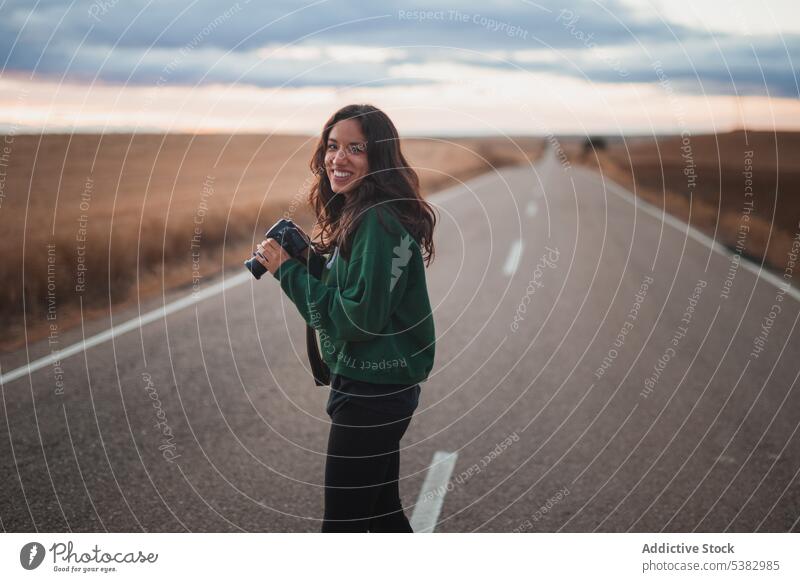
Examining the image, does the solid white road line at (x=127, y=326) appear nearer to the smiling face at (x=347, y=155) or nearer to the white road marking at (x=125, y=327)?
the white road marking at (x=125, y=327)

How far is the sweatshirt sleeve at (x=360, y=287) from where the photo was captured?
1821mm

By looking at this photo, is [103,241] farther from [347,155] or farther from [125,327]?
[347,155]

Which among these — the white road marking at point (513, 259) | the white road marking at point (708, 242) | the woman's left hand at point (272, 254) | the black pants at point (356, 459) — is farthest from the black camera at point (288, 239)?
the white road marking at point (708, 242)

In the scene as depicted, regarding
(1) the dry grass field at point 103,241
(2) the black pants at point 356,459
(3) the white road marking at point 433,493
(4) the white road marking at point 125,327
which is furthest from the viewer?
(1) the dry grass field at point 103,241

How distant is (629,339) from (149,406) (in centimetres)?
371

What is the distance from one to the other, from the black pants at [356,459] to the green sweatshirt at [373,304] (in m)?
0.12

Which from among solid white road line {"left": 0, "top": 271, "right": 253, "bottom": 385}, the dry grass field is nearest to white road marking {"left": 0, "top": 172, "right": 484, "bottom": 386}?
solid white road line {"left": 0, "top": 271, "right": 253, "bottom": 385}

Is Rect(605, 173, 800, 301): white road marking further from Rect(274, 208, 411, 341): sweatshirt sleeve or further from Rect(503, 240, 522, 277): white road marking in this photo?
Rect(274, 208, 411, 341): sweatshirt sleeve

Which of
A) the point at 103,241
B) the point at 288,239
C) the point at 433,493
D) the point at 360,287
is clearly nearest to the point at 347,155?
the point at 288,239

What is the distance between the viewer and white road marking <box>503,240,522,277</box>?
849 centimetres

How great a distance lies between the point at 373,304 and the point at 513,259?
7592mm

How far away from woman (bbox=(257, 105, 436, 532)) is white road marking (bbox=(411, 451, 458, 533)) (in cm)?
90

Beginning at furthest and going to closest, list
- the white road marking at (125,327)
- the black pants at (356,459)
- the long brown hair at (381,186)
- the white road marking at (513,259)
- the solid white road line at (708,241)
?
the white road marking at (513,259) → the solid white road line at (708,241) → the white road marking at (125,327) → the black pants at (356,459) → the long brown hair at (381,186)

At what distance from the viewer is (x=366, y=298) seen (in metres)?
1.81
